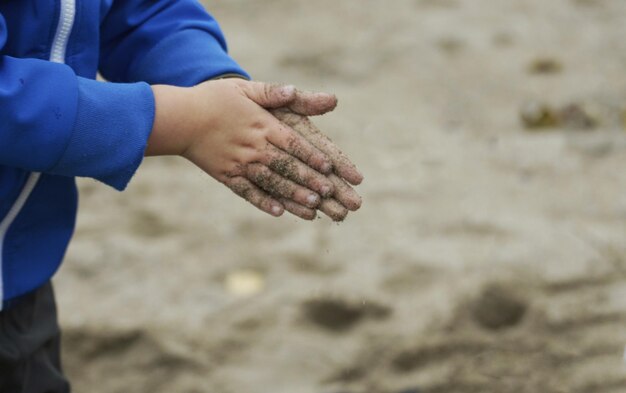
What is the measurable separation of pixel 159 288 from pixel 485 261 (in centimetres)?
71

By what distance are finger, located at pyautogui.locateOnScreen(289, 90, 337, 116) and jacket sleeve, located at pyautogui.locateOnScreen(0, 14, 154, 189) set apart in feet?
0.63

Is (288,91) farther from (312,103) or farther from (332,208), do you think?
(332,208)

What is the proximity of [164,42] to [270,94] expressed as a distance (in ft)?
0.72

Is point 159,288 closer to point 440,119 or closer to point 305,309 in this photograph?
point 305,309

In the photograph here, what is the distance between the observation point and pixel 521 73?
2971 millimetres

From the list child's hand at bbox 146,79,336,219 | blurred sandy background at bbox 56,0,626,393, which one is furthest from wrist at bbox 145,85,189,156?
blurred sandy background at bbox 56,0,626,393

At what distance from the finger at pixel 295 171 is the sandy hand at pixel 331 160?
0.7 inches

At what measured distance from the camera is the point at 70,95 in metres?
1.11

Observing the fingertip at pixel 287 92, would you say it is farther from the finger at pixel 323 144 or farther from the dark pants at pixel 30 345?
the dark pants at pixel 30 345

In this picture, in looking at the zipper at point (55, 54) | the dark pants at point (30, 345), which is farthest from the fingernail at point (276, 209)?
the dark pants at point (30, 345)

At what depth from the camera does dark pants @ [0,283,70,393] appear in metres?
1.40

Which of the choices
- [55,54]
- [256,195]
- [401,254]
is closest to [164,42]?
[55,54]

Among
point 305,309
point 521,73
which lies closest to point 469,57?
point 521,73

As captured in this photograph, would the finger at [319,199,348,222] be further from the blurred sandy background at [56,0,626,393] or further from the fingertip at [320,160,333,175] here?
the blurred sandy background at [56,0,626,393]
